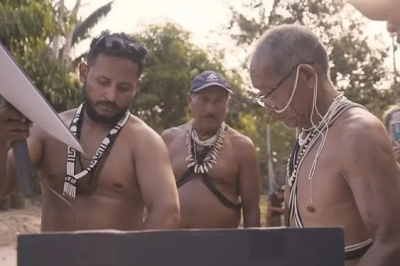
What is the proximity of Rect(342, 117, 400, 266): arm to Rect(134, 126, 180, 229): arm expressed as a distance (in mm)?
755

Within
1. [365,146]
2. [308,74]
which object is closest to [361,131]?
[365,146]

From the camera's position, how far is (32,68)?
40.4 ft

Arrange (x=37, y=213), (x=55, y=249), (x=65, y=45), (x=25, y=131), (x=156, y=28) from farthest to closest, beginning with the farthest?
1. (x=156, y=28)
2. (x=65, y=45)
3. (x=37, y=213)
4. (x=25, y=131)
5. (x=55, y=249)

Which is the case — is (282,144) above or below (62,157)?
below

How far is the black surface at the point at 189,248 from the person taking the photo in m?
1.02

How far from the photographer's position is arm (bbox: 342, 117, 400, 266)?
1.83 metres

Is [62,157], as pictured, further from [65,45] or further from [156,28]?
[156,28]

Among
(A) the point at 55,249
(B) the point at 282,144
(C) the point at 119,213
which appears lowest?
(B) the point at 282,144

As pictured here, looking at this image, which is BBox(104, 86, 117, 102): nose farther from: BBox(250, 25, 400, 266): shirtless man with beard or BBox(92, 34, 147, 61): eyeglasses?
BBox(250, 25, 400, 266): shirtless man with beard

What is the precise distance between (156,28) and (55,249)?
2170cm

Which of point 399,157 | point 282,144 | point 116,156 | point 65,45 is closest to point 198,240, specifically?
point 116,156

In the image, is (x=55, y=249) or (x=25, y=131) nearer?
(x=55, y=249)

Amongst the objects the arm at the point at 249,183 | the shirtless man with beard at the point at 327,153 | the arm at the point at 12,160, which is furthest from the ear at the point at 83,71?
the arm at the point at 249,183

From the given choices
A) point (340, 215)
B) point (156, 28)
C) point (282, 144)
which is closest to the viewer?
point (340, 215)
